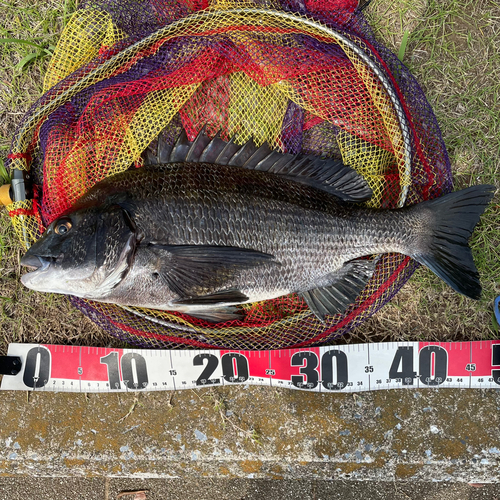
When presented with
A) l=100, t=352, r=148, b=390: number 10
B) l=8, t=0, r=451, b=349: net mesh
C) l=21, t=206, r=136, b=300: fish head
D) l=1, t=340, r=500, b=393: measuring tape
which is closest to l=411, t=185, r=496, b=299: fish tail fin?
l=8, t=0, r=451, b=349: net mesh

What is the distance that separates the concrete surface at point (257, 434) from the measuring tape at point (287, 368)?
4.4 inches

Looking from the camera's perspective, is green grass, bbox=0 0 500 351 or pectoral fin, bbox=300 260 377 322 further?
green grass, bbox=0 0 500 351

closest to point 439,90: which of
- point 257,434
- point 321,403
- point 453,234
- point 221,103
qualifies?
point 453,234

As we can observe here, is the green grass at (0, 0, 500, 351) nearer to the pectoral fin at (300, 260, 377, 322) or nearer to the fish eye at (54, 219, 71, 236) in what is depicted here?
the pectoral fin at (300, 260, 377, 322)

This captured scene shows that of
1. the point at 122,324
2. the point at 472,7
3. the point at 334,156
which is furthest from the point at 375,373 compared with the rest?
the point at 472,7

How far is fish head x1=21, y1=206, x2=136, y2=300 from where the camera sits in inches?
86.0

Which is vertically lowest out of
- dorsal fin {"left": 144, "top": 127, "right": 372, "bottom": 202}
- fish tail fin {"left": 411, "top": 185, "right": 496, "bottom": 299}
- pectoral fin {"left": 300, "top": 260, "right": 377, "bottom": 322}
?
pectoral fin {"left": 300, "top": 260, "right": 377, "bottom": 322}

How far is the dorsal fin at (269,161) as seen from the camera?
2422mm

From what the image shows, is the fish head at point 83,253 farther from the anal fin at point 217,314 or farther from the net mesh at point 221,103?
the anal fin at point 217,314

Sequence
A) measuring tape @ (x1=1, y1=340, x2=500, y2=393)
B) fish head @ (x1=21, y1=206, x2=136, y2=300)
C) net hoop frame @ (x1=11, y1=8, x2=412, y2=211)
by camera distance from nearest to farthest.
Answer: fish head @ (x1=21, y1=206, x2=136, y2=300)
net hoop frame @ (x1=11, y1=8, x2=412, y2=211)
measuring tape @ (x1=1, y1=340, x2=500, y2=393)

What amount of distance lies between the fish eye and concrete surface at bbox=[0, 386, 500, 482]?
1306mm

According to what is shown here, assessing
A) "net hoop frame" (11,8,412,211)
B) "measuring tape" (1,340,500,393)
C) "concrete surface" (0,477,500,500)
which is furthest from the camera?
"concrete surface" (0,477,500,500)

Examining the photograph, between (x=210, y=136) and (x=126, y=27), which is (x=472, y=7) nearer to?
(x=210, y=136)

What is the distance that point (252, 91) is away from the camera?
8.64 ft
